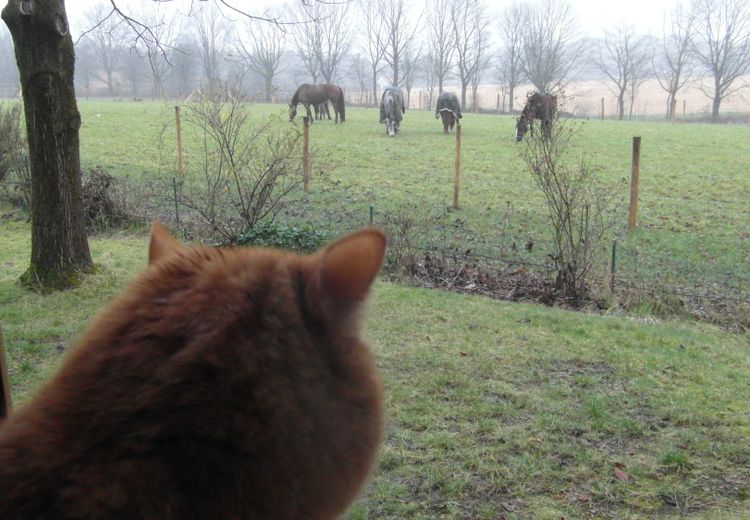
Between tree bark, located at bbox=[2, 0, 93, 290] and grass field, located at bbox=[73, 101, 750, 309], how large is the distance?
546 cm

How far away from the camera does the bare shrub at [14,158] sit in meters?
13.5

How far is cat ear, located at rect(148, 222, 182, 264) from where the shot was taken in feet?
4.40

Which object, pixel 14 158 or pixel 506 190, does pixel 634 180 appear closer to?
pixel 506 190

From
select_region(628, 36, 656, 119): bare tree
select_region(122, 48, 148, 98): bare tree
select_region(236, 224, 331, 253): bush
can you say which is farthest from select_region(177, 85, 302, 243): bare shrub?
select_region(628, 36, 656, 119): bare tree

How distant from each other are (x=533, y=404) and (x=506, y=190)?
1388cm

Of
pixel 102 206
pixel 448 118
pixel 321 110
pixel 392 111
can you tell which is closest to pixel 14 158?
pixel 102 206

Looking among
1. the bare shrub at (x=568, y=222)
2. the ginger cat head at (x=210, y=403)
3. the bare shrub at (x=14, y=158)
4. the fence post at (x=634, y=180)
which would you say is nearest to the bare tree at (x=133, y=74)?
the bare shrub at (x=14, y=158)

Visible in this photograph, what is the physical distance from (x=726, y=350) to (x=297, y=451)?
756 cm

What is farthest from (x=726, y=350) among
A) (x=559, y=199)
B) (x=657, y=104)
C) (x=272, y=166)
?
(x=657, y=104)

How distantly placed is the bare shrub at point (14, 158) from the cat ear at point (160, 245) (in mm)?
13684

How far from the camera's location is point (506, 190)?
1873 cm

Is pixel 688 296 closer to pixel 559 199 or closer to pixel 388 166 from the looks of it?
pixel 559 199

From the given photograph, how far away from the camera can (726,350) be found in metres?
7.39

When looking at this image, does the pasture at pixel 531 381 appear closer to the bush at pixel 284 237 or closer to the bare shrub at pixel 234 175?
the bush at pixel 284 237
